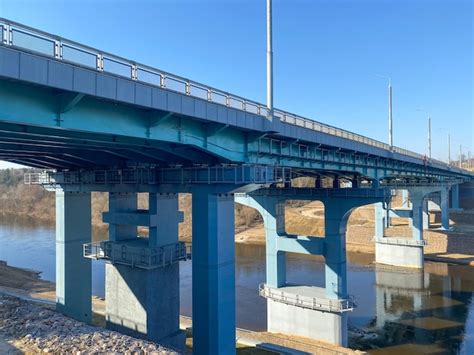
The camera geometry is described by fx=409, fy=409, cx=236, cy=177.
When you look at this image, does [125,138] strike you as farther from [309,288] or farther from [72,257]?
[309,288]

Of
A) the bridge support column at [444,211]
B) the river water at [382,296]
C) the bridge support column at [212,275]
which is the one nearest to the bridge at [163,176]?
the bridge support column at [212,275]

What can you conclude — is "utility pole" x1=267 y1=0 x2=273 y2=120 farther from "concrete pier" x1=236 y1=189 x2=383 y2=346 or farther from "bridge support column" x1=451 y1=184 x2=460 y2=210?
"bridge support column" x1=451 y1=184 x2=460 y2=210

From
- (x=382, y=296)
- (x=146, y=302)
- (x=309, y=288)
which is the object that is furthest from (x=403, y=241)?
(x=146, y=302)

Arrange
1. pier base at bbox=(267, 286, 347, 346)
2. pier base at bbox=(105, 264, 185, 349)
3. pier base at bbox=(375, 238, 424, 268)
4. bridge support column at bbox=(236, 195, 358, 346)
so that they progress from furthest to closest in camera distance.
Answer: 1. pier base at bbox=(375, 238, 424, 268)
2. bridge support column at bbox=(236, 195, 358, 346)
3. pier base at bbox=(267, 286, 347, 346)
4. pier base at bbox=(105, 264, 185, 349)

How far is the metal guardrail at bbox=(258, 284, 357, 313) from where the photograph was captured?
2556cm

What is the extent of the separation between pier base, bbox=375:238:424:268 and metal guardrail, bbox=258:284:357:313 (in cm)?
2619

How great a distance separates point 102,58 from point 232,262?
934 cm

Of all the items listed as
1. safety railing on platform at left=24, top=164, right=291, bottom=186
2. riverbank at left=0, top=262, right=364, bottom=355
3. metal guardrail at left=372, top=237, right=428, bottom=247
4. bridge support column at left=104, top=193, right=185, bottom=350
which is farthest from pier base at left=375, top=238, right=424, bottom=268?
bridge support column at left=104, top=193, right=185, bottom=350

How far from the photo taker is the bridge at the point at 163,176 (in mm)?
10109

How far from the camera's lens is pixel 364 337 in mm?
27578

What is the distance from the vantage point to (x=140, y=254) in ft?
60.6

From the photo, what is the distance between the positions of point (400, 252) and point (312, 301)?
28.5 m

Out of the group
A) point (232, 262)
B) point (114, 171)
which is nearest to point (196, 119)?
point (232, 262)

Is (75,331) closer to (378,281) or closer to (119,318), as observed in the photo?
(119,318)
